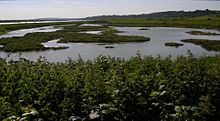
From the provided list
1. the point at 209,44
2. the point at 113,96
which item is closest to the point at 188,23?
the point at 209,44

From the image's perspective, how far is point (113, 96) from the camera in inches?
310

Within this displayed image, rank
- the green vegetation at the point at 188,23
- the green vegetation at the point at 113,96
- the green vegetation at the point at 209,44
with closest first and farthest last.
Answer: the green vegetation at the point at 113,96 < the green vegetation at the point at 209,44 < the green vegetation at the point at 188,23

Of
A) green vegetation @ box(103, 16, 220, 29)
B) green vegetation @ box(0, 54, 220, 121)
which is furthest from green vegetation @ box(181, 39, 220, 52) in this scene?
green vegetation @ box(0, 54, 220, 121)

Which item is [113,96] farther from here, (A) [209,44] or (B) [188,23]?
(B) [188,23]

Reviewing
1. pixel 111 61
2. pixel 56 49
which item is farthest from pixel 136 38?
pixel 111 61

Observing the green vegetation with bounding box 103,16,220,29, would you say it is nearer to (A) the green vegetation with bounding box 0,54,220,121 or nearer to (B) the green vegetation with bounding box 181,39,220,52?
(B) the green vegetation with bounding box 181,39,220,52

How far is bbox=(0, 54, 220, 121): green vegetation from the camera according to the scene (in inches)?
286

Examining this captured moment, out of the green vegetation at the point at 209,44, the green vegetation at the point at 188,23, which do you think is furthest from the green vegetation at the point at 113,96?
the green vegetation at the point at 188,23

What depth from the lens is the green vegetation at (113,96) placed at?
7262mm

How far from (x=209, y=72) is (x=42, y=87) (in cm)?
467

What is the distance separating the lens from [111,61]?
13469 mm

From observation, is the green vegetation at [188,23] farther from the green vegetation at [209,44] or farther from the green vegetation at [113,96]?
the green vegetation at [113,96]

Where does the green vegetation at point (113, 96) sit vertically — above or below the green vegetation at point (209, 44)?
above

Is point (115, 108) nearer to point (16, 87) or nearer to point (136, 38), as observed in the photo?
point (16, 87)
